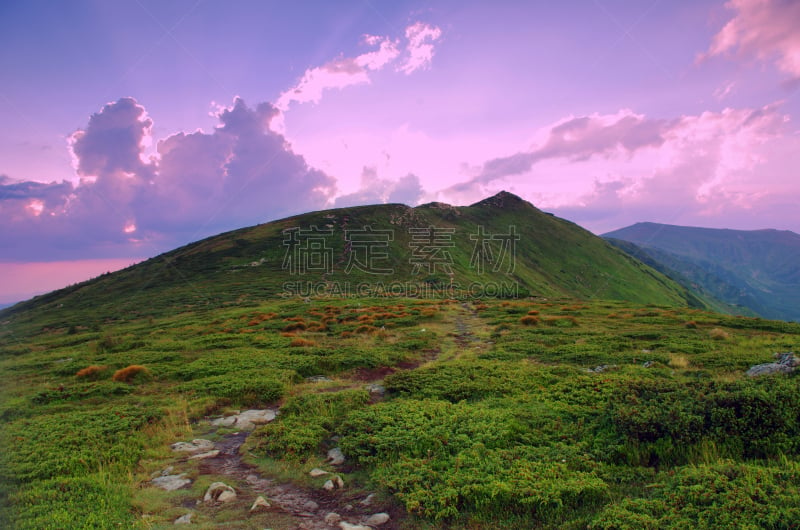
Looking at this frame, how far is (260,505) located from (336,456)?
2.26 metres

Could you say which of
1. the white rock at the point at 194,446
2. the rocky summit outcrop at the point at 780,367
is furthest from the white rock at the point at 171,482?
the rocky summit outcrop at the point at 780,367

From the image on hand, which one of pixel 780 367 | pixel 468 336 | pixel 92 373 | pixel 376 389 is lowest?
pixel 468 336

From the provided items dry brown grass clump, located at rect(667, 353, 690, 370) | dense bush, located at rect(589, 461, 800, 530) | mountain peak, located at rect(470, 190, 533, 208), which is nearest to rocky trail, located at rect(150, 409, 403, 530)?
dense bush, located at rect(589, 461, 800, 530)

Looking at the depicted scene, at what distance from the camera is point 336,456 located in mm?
8656

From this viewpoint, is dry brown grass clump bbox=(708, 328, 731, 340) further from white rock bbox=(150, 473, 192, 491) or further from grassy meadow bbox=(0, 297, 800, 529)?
white rock bbox=(150, 473, 192, 491)

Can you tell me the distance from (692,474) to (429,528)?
14.0ft

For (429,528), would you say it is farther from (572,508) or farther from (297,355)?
(297,355)

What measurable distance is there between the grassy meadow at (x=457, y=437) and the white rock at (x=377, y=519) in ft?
1.20

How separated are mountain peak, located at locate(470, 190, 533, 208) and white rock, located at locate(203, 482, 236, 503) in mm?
173317

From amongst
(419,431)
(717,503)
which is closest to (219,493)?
(419,431)

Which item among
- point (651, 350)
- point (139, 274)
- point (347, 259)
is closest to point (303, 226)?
point (347, 259)

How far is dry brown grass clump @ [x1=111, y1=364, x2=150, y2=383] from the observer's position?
15703 millimetres

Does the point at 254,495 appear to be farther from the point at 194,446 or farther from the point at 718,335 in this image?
the point at 718,335

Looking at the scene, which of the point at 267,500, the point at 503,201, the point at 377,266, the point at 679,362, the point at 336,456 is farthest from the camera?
the point at 503,201
